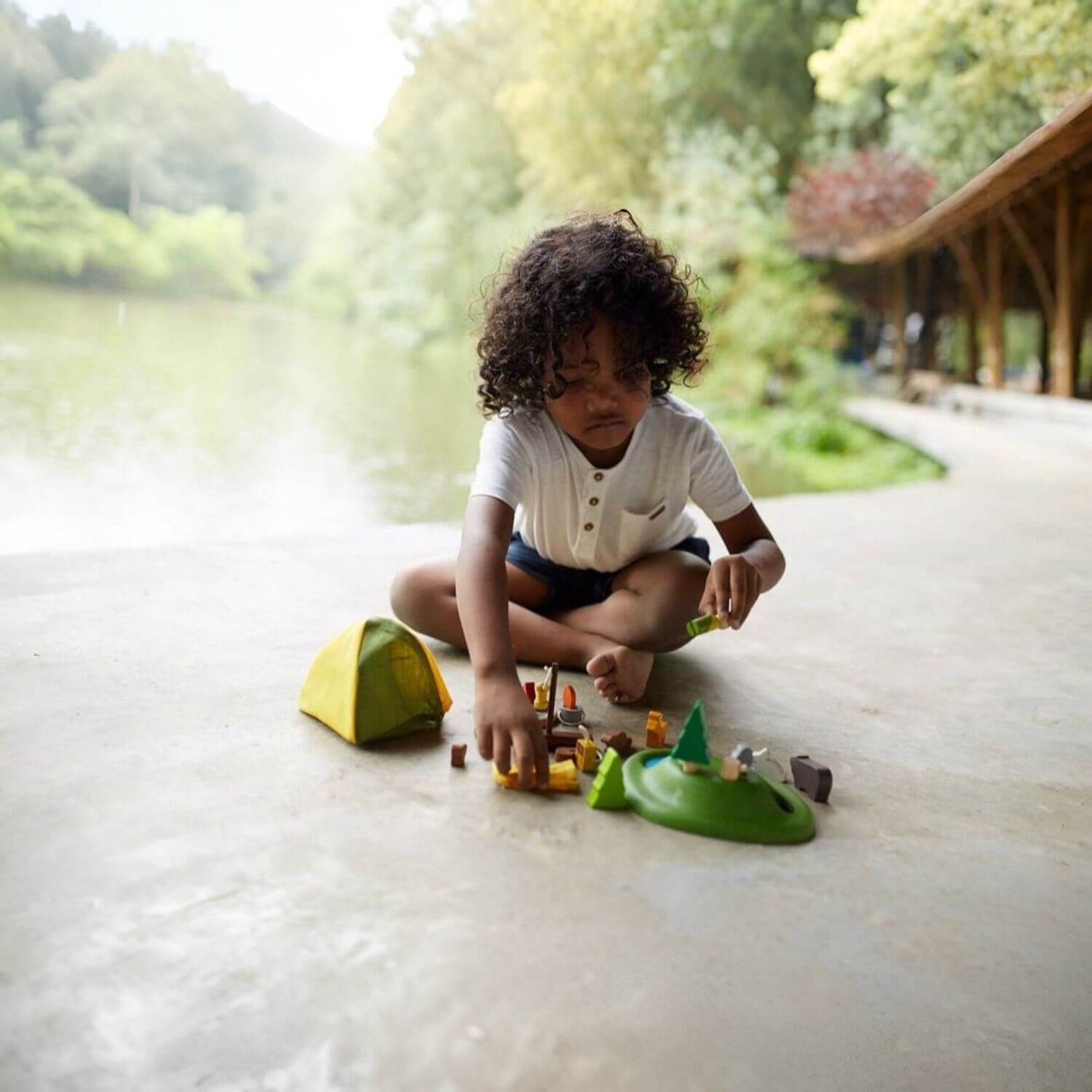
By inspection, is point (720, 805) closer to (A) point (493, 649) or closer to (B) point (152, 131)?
(A) point (493, 649)

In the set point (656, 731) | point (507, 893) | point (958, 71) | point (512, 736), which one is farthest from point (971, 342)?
point (507, 893)

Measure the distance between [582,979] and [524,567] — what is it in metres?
0.91

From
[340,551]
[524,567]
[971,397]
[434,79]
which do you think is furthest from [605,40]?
[524,567]

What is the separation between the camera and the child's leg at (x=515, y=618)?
154 centimetres

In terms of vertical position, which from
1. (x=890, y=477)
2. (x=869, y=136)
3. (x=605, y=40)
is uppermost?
(x=605, y=40)

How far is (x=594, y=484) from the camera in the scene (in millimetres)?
1494

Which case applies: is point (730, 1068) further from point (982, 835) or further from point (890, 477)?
point (890, 477)

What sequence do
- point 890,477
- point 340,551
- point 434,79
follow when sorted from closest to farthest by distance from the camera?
point 340,551
point 890,477
point 434,79

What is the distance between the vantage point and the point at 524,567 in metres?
1.65

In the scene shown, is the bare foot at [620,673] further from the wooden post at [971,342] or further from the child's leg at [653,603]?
the wooden post at [971,342]

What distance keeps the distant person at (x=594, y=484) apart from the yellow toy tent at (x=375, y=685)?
0.31 ft

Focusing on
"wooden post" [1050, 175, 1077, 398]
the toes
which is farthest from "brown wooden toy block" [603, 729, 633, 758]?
"wooden post" [1050, 175, 1077, 398]

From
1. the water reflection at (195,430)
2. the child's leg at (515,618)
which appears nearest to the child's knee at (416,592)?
the child's leg at (515,618)

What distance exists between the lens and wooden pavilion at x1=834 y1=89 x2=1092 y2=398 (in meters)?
4.96
